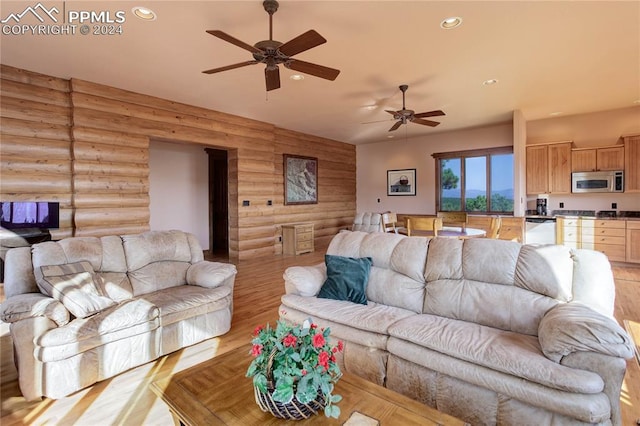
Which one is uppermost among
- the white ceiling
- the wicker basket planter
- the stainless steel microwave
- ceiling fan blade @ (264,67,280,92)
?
the white ceiling

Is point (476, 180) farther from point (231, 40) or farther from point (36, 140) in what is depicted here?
point (36, 140)

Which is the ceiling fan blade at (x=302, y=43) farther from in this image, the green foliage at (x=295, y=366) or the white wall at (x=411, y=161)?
the white wall at (x=411, y=161)

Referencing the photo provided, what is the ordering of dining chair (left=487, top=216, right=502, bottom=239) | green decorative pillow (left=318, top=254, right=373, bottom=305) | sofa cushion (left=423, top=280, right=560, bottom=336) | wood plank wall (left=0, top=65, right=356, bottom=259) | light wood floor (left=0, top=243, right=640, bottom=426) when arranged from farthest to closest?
dining chair (left=487, top=216, right=502, bottom=239) < wood plank wall (left=0, top=65, right=356, bottom=259) < green decorative pillow (left=318, top=254, right=373, bottom=305) < sofa cushion (left=423, top=280, right=560, bottom=336) < light wood floor (left=0, top=243, right=640, bottom=426)

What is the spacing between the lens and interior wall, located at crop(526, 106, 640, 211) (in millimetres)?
6148

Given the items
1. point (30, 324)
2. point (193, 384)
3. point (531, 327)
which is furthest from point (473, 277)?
point (30, 324)

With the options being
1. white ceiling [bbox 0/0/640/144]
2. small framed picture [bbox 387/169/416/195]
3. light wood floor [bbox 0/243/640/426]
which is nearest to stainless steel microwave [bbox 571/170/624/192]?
white ceiling [bbox 0/0/640/144]

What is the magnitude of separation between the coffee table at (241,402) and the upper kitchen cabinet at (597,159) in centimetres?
691

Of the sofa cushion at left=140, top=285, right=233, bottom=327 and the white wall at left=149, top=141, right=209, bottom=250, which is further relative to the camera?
the white wall at left=149, top=141, right=209, bottom=250

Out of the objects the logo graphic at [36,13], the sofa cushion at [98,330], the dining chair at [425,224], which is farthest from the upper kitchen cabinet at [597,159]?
the logo graphic at [36,13]

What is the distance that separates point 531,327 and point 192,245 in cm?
322

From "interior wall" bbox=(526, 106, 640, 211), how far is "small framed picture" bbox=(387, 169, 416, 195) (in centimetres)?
278

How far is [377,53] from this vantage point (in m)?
3.74

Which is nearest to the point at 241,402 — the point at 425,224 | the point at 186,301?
the point at 186,301

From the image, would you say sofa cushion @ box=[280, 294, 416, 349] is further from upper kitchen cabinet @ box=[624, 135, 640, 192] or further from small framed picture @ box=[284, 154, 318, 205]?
upper kitchen cabinet @ box=[624, 135, 640, 192]
